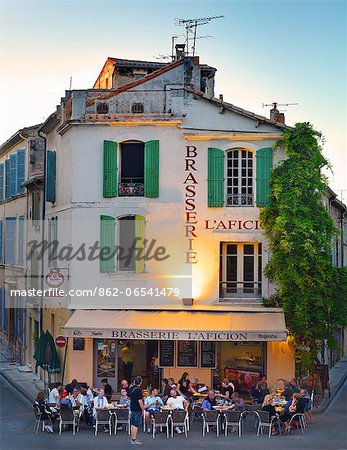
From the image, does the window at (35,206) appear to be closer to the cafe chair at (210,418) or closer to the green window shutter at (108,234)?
the green window shutter at (108,234)

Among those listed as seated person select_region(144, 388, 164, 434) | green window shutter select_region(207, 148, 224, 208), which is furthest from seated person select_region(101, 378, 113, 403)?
green window shutter select_region(207, 148, 224, 208)

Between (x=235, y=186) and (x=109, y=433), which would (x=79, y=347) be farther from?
(x=235, y=186)

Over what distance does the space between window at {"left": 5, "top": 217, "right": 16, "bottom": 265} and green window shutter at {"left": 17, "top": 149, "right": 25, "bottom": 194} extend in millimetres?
2160

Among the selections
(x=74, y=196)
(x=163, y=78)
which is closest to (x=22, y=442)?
(x=74, y=196)

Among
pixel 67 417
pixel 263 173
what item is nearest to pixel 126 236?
pixel 263 173

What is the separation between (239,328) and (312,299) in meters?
2.72

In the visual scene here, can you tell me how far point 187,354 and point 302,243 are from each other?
16.8 feet

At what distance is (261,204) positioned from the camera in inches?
1033

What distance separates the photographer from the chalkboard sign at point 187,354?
26016 mm

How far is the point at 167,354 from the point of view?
85.5 feet

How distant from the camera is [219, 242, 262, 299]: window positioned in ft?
86.7

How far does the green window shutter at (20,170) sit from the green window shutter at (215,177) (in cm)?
1421

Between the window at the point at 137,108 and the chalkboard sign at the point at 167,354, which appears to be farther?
the window at the point at 137,108

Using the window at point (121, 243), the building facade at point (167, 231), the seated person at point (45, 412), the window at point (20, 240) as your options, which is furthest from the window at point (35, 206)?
the seated person at point (45, 412)
